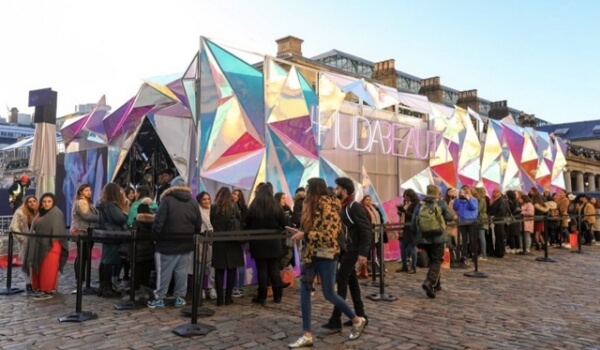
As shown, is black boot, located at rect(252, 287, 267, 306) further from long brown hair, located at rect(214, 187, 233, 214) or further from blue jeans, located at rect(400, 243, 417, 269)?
blue jeans, located at rect(400, 243, 417, 269)

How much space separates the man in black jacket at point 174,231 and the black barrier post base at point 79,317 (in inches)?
31.8

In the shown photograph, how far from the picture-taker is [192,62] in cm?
890

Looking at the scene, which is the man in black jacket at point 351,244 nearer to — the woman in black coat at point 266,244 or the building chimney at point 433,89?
the woman in black coat at point 266,244

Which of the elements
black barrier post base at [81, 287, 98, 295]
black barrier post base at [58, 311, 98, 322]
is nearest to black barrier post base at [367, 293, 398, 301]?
black barrier post base at [58, 311, 98, 322]

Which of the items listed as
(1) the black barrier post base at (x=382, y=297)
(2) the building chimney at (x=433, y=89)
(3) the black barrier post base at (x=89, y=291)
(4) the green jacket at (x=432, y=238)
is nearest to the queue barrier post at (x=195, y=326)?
(1) the black barrier post base at (x=382, y=297)

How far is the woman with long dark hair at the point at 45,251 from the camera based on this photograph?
7441 millimetres

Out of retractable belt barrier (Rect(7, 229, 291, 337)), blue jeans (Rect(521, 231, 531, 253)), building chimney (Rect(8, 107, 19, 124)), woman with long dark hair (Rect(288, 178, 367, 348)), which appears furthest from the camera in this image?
building chimney (Rect(8, 107, 19, 124))

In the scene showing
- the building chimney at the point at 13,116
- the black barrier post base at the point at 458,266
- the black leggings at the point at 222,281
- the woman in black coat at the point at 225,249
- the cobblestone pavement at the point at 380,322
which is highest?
the building chimney at the point at 13,116

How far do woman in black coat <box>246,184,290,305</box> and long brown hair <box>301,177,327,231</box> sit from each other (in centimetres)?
192

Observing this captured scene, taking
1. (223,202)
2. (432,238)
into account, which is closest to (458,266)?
(432,238)

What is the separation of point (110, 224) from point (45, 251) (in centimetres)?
112

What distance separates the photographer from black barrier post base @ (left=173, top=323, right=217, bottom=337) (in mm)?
5270

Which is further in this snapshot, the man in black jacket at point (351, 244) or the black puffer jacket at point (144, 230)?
the black puffer jacket at point (144, 230)

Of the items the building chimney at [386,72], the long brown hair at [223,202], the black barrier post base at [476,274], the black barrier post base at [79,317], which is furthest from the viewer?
the building chimney at [386,72]
